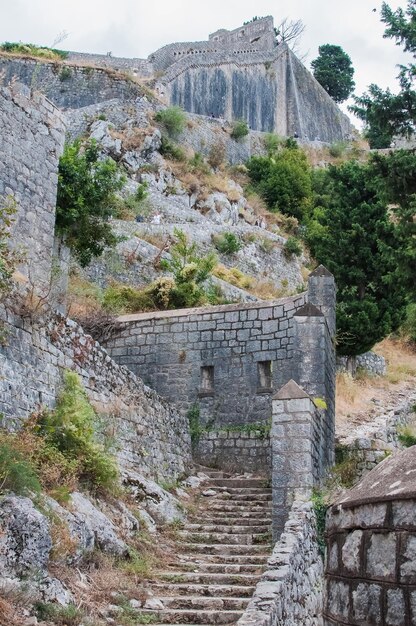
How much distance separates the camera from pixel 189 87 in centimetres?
4894

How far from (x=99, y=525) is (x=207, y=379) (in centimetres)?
714

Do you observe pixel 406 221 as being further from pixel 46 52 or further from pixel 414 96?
pixel 46 52

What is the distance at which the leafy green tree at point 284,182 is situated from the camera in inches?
1570

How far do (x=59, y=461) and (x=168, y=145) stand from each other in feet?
97.6

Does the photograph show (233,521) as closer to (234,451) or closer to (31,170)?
(234,451)

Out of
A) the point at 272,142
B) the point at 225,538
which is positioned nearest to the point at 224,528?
the point at 225,538

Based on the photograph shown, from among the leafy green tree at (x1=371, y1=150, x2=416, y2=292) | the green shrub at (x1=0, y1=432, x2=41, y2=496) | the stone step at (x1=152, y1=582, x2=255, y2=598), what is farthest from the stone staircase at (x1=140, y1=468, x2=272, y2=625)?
the leafy green tree at (x1=371, y1=150, x2=416, y2=292)

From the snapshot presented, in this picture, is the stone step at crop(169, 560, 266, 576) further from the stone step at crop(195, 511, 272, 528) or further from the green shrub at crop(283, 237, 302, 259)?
the green shrub at crop(283, 237, 302, 259)

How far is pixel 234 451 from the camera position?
14.4m

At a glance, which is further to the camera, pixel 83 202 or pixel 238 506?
pixel 83 202

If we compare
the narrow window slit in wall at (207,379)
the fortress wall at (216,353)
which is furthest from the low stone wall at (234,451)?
the narrow window slit in wall at (207,379)

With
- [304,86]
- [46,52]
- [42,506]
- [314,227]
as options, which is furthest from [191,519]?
[304,86]

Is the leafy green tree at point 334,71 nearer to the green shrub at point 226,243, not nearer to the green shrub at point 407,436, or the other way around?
the green shrub at point 226,243

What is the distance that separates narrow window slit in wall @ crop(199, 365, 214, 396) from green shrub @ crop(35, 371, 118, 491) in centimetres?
555
